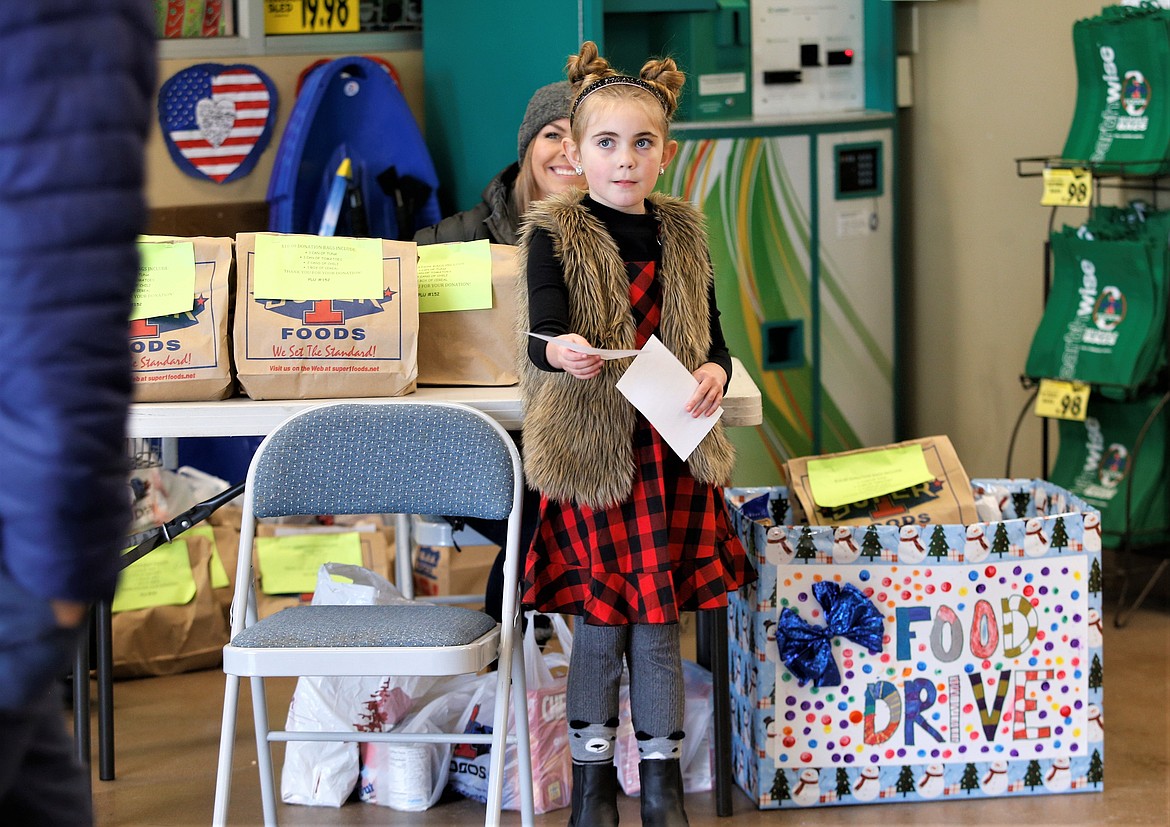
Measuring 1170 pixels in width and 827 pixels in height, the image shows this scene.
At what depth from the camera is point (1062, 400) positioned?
12.1 ft

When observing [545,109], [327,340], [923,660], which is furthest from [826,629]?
[545,109]

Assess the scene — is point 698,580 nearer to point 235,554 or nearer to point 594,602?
point 594,602

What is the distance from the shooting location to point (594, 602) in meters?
2.22

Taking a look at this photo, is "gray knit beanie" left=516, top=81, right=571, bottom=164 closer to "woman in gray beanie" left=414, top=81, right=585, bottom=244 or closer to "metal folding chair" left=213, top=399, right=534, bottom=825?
"woman in gray beanie" left=414, top=81, right=585, bottom=244

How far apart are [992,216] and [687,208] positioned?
2.44 metres

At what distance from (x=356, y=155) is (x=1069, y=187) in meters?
2.10

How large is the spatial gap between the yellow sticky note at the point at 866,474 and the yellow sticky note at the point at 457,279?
0.72 metres

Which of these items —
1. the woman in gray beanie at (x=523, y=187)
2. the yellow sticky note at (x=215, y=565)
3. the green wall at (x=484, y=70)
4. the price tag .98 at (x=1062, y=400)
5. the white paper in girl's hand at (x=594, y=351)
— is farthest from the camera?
the green wall at (x=484, y=70)

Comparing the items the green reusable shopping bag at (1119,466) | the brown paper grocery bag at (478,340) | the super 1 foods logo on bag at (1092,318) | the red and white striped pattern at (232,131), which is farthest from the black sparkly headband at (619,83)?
the red and white striped pattern at (232,131)

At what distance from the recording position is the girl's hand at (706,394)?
217 cm

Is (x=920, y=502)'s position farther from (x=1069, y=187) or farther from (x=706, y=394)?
(x=1069, y=187)

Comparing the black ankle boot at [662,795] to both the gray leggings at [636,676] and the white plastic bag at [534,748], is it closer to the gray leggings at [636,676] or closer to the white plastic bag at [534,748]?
the gray leggings at [636,676]

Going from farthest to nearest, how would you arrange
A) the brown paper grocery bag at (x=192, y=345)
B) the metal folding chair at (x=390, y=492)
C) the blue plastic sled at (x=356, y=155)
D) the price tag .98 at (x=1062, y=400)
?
the blue plastic sled at (x=356, y=155) < the price tag .98 at (x=1062, y=400) < the brown paper grocery bag at (x=192, y=345) < the metal folding chair at (x=390, y=492)

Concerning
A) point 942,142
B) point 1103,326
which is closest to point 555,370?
point 1103,326
